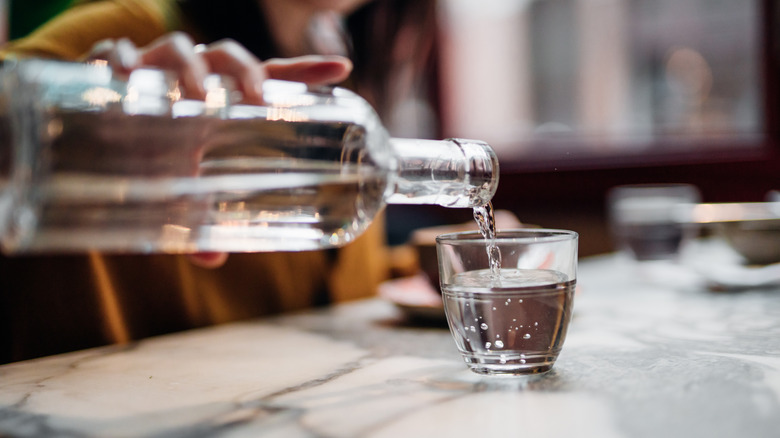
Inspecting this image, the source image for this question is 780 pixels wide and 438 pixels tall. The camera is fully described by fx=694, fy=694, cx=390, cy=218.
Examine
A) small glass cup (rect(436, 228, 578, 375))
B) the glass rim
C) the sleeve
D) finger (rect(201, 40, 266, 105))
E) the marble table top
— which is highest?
the sleeve

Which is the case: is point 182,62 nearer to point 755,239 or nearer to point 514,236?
point 514,236

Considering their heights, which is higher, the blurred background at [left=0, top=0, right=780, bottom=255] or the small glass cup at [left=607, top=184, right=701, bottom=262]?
the blurred background at [left=0, top=0, right=780, bottom=255]

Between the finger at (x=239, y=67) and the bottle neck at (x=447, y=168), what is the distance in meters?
0.16

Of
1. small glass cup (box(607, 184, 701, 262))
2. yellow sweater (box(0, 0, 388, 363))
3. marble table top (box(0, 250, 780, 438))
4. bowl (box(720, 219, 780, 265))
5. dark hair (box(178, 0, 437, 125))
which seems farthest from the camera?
dark hair (box(178, 0, 437, 125))

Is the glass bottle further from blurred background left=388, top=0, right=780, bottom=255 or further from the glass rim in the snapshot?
blurred background left=388, top=0, right=780, bottom=255

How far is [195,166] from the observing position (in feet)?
2.22

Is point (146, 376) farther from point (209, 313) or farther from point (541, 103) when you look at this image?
point (541, 103)

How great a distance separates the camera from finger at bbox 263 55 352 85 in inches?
32.5

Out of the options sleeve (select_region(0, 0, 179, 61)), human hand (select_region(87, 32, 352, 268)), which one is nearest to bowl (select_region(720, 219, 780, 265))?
human hand (select_region(87, 32, 352, 268))

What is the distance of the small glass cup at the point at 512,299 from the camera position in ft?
1.90

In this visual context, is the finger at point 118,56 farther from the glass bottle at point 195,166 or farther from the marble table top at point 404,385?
the marble table top at point 404,385

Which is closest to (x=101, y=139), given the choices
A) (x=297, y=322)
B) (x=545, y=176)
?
(x=297, y=322)

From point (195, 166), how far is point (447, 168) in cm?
25

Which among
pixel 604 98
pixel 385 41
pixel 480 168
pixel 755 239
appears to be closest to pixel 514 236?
pixel 480 168
